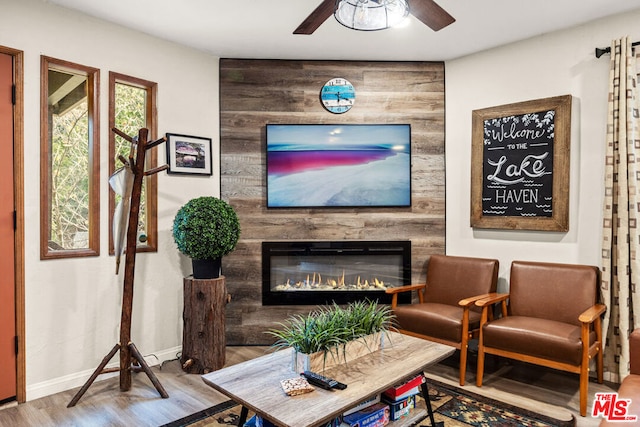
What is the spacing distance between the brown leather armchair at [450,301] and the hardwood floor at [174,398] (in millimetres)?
347

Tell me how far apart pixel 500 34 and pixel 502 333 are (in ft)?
7.61

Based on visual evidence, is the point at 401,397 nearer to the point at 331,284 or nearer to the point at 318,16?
the point at 331,284

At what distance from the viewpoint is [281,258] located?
405cm


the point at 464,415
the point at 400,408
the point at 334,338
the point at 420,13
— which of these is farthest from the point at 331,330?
the point at 420,13

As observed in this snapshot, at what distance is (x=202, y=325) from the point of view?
3.26 metres

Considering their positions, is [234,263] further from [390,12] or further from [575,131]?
[575,131]

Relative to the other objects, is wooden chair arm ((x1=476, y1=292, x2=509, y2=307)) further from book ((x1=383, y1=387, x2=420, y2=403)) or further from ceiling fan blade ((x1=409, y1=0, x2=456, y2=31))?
ceiling fan blade ((x1=409, y1=0, x2=456, y2=31))

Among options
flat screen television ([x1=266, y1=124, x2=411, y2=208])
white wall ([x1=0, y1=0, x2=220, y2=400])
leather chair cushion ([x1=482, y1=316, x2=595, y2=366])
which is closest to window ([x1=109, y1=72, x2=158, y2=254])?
white wall ([x1=0, y1=0, x2=220, y2=400])

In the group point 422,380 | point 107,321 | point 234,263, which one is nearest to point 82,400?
point 107,321

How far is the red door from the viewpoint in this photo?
273cm

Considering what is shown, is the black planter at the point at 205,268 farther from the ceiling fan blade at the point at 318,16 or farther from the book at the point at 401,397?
the ceiling fan blade at the point at 318,16

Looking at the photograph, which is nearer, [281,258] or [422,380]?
[422,380]

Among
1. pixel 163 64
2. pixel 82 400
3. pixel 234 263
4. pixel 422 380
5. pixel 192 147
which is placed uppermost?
pixel 163 64

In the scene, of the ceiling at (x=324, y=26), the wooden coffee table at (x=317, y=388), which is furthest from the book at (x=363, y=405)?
the ceiling at (x=324, y=26)
